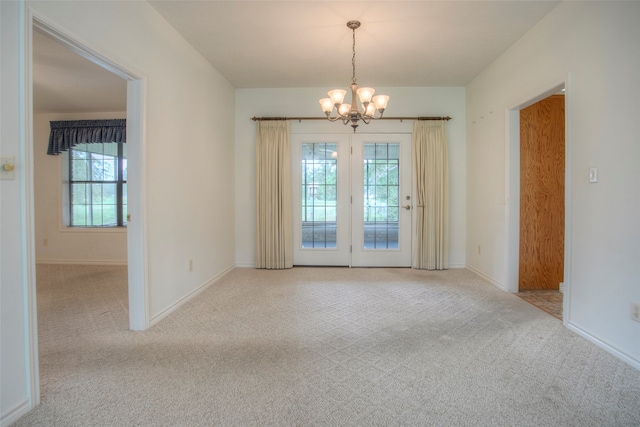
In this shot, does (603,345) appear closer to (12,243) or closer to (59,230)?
(12,243)

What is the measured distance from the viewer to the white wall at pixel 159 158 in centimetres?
150

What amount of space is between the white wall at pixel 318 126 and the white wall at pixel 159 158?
0.68 ft

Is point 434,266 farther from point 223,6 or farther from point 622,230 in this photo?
point 223,6

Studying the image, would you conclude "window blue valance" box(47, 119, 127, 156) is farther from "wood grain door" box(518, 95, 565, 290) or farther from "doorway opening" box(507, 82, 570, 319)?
"wood grain door" box(518, 95, 565, 290)

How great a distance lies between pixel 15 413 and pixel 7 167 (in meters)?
1.18

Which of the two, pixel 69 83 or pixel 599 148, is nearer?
pixel 599 148

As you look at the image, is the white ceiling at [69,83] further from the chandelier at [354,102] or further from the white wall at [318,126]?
the chandelier at [354,102]

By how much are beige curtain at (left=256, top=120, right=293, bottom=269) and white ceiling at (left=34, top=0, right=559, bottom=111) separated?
0.73m

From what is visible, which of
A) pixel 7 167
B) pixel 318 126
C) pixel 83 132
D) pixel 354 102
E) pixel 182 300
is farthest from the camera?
pixel 83 132

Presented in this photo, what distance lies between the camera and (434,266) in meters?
4.60

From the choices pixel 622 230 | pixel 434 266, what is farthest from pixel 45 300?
pixel 622 230

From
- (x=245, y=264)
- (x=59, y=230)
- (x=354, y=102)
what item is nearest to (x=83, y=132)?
(x=59, y=230)

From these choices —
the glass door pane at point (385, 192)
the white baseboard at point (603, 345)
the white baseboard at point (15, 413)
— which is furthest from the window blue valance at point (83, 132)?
the white baseboard at point (603, 345)

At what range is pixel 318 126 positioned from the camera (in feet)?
15.6
